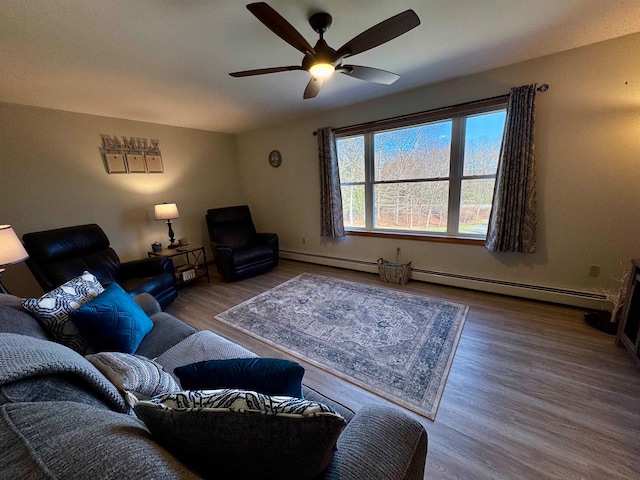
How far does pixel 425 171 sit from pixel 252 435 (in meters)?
3.23

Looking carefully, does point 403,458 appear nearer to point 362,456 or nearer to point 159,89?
point 362,456

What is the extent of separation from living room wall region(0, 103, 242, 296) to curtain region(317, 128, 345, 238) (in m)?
2.13

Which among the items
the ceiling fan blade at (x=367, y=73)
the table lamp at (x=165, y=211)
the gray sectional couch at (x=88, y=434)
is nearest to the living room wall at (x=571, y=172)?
the ceiling fan blade at (x=367, y=73)

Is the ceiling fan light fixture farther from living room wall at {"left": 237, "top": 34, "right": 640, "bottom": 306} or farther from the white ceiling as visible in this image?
living room wall at {"left": 237, "top": 34, "right": 640, "bottom": 306}

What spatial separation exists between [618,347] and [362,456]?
2476 mm

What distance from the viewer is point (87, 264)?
2.59 m

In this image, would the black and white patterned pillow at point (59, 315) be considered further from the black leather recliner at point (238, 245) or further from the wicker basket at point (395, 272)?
the wicker basket at point (395, 272)

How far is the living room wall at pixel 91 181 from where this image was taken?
8.76ft

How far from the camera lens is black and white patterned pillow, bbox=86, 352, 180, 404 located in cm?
90

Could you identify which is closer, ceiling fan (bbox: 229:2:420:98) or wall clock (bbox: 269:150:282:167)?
ceiling fan (bbox: 229:2:420:98)

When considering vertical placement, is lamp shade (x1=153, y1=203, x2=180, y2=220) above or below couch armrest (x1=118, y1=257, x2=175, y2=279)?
above

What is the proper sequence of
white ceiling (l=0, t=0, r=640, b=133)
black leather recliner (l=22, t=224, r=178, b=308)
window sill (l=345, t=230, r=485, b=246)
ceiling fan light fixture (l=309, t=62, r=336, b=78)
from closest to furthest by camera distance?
white ceiling (l=0, t=0, r=640, b=133), ceiling fan light fixture (l=309, t=62, r=336, b=78), black leather recliner (l=22, t=224, r=178, b=308), window sill (l=345, t=230, r=485, b=246)

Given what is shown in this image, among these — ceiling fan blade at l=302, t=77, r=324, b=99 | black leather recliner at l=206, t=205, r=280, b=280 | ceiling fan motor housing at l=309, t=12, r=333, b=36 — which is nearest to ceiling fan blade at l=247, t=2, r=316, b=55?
ceiling fan motor housing at l=309, t=12, r=333, b=36

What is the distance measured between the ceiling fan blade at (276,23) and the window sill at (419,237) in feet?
7.88
